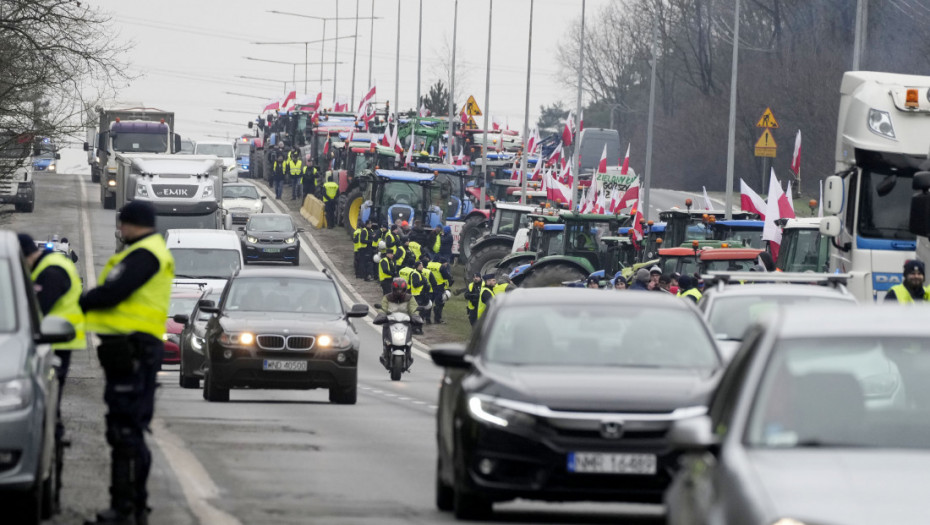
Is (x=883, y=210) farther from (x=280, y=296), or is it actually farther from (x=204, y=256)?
(x=204, y=256)

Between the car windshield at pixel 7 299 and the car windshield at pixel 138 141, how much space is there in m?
53.2

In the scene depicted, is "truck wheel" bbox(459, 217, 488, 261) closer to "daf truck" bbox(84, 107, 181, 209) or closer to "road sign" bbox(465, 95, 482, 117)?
"road sign" bbox(465, 95, 482, 117)

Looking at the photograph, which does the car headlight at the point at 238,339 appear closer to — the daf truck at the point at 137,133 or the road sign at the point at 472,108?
the road sign at the point at 472,108

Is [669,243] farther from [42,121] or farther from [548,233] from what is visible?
[42,121]

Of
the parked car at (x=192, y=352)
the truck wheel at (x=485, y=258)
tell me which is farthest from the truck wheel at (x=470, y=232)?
the parked car at (x=192, y=352)

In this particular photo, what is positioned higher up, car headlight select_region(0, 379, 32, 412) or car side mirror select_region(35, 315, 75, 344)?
car side mirror select_region(35, 315, 75, 344)

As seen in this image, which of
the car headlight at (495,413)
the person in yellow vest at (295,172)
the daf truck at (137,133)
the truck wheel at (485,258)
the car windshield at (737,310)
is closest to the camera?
the car headlight at (495,413)

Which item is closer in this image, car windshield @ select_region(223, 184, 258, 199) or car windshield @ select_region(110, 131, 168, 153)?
car windshield @ select_region(110, 131, 168, 153)

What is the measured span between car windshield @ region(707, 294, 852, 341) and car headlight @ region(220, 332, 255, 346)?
20.7 feet

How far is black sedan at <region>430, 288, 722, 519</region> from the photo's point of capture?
10164mm

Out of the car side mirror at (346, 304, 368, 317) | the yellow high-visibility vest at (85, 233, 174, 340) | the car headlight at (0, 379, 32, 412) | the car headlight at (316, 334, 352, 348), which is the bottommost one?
the car headlight at (316, 334, 352, 348)

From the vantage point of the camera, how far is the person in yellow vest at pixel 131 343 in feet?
32.9

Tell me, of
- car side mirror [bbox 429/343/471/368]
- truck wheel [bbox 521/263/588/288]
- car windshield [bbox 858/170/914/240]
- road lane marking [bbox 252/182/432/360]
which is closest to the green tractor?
truck wheel [bbox 521/263/588/288]

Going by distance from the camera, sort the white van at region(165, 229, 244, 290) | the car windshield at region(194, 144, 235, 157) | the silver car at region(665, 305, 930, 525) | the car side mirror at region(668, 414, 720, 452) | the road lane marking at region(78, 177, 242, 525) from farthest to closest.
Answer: the car windshield at region(194, 144, 235, 157), the white van at region(165, 229, 244, 290), the road lane marking at region(78, 177, 242, 525), the car side mirror at region(668, 414, 720, 452), the silver car at region(665, 305, 930, 525)
